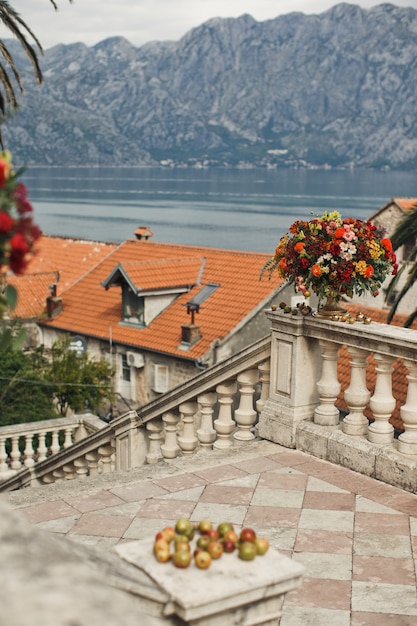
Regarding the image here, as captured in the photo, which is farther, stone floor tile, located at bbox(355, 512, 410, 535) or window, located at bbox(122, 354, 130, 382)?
window, located at bbox(122, 354, 130, 382)

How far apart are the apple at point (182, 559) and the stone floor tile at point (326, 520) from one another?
2886 millimetres

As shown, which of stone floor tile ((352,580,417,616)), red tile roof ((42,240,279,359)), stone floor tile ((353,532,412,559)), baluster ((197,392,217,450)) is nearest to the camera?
stone floor tile ((352,580,417,616))

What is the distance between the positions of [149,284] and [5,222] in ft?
107

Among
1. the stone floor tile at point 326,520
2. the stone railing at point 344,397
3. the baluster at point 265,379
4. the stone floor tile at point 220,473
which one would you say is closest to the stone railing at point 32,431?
the baluster at point 265,379

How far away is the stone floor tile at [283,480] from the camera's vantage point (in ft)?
22.6

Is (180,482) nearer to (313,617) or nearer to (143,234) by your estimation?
(313,617)

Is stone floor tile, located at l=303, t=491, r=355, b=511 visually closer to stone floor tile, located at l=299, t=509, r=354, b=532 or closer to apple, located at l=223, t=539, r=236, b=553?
stone floor tile, located at l=299, t=509, r=354, b=532

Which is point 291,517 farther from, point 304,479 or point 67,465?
point 67,465

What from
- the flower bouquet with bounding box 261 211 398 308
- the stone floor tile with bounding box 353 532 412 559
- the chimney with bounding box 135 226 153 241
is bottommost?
the chimney with bounding box 135 226 153 241

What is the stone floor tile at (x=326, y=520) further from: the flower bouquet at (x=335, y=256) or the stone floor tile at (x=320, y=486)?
the flower bouquet at (x=335, y=256)

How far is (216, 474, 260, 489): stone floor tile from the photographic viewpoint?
271 inches

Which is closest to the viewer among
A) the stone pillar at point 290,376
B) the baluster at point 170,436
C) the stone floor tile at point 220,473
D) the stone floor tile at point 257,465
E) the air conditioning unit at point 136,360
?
the stone floor tile at point 220,473

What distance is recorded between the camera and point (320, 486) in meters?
6.91

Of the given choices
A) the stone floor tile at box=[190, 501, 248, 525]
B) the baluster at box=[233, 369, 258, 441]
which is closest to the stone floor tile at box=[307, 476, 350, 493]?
the stone floor tile at box=[190, 501, 248, 525]
